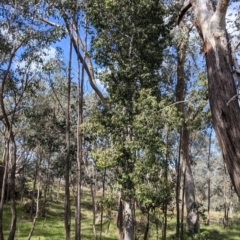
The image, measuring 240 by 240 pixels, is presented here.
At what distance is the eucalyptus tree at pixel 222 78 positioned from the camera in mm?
3568

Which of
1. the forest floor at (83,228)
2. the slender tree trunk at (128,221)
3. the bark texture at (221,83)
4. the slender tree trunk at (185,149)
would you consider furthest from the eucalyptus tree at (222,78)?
the forest floor at (83,228)

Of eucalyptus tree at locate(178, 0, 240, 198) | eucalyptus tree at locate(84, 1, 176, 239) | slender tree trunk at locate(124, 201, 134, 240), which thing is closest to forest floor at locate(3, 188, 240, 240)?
slender tree trunk at locate(124, 201, 134, 240)

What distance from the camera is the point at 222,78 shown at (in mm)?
3838

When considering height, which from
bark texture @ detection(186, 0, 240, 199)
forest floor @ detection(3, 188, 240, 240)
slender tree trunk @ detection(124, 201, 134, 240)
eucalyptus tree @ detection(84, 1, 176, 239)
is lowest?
forest floor @ detection(3, 188, 240, 240)

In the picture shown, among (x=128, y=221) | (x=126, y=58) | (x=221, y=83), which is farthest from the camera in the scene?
(x=128, y=221)

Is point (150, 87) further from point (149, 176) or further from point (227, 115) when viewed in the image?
point (227, 115)

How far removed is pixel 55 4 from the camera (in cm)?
1140

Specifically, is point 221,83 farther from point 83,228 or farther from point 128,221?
point 83,228

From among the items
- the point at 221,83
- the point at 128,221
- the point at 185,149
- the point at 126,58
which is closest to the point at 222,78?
the point at 221,83

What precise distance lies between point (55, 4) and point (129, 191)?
607 cm

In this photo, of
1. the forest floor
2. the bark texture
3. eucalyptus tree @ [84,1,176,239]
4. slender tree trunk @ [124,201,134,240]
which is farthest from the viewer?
the forest floor

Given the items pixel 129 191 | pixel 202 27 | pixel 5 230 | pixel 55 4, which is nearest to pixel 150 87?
pixel 129 191

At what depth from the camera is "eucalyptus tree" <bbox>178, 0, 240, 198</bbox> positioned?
140 inches

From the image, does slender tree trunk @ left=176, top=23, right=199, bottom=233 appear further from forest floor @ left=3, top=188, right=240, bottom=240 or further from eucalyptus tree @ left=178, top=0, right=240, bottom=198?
eucalyptus tree @ left=178, top=0, right=240, bottom=198
